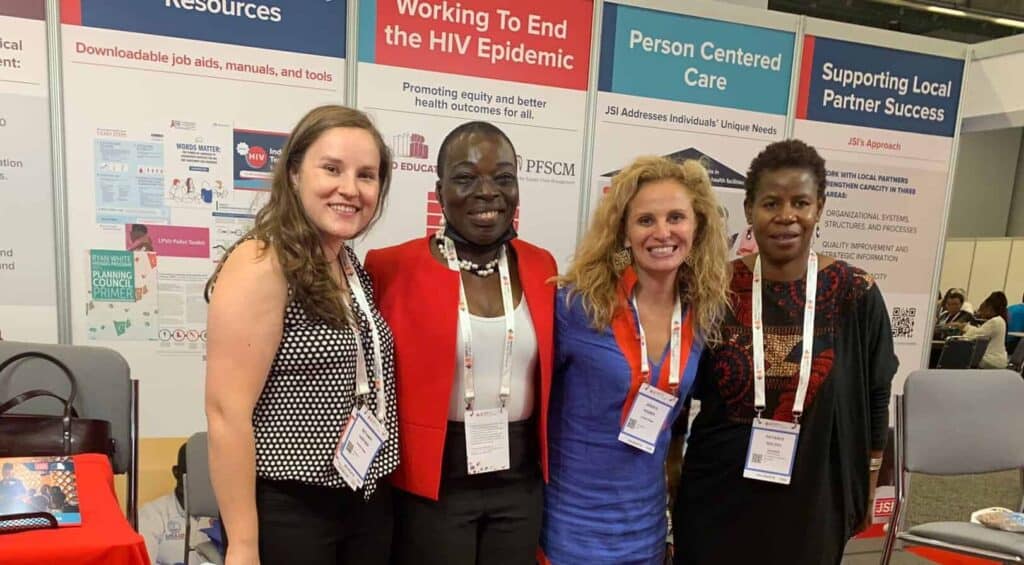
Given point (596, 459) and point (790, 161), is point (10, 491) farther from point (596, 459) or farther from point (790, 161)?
point (790, 161)

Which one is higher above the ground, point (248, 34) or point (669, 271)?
point (248, 34)

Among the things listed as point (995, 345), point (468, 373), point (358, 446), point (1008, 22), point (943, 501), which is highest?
point (1008, 22)

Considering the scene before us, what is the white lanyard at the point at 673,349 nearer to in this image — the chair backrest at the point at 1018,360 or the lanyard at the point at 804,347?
the lanyard at the point at 804,347

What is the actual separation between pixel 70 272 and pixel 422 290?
1.61 metres

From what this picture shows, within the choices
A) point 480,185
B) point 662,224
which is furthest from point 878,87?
point 480,185

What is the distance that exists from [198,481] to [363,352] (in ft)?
4.04

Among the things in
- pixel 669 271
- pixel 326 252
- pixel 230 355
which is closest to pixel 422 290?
pixel 326 252

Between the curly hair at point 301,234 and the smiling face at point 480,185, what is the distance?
0.22 meters

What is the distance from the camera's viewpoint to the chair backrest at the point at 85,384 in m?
1.82

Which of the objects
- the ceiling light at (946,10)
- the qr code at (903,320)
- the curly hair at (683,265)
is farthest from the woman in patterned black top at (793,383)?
the ceiling light at (946,10)

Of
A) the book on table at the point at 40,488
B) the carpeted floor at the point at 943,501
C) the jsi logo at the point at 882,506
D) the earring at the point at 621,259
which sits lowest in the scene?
the carpeted floor at the point at 943,501

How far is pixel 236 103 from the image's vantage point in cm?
234

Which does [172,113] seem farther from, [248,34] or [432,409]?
[432,409]

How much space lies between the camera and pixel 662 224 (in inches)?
61.9
